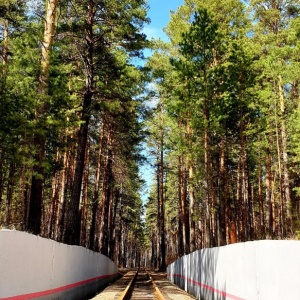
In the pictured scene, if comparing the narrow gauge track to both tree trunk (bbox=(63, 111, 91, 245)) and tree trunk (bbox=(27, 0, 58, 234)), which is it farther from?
tree trunk (bbox=(27, 0, 58, 234))

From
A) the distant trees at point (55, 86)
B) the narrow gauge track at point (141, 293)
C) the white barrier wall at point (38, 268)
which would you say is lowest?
the narrow gauge track at point (141, 293)

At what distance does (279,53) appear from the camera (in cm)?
2266

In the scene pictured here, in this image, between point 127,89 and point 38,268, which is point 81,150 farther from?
point 38,268

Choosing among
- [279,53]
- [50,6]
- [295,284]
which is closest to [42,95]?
[50,6]

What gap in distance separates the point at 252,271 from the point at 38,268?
3802 millimetres

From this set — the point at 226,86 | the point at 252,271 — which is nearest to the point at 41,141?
the point at 252,271

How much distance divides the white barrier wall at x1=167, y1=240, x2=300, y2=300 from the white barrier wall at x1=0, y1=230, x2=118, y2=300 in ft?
12.2

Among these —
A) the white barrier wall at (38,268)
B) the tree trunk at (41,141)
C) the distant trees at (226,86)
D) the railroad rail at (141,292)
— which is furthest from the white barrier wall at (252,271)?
the distant trees at (226,86)

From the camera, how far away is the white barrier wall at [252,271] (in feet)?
Result: 16.1

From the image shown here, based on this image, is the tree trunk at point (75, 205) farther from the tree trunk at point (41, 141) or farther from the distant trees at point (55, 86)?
the tree trunk at point (41, 141)

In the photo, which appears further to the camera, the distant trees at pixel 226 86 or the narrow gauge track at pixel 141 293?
the distant trees at pixel 226 86

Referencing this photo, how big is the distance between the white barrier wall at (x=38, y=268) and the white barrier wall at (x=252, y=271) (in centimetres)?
372

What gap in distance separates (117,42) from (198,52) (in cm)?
557

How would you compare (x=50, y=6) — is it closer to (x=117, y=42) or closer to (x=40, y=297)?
(x=117, y=42)
